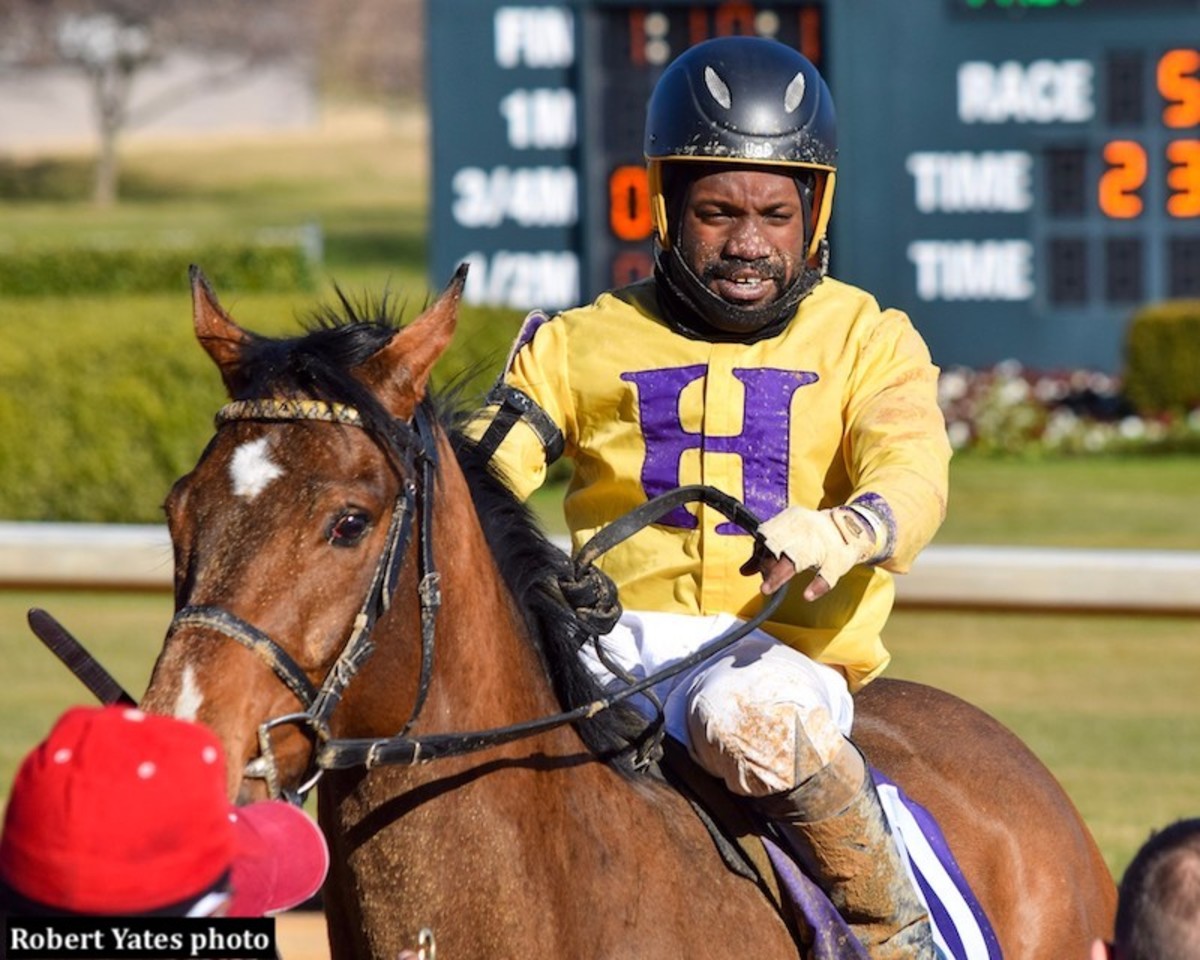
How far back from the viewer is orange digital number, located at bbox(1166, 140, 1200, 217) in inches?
531

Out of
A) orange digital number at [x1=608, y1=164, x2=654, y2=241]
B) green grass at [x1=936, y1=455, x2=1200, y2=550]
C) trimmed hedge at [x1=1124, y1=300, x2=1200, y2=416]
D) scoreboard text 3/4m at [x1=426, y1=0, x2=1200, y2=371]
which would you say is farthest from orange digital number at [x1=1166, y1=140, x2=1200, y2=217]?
orange digital number at [x1=608, y1=164, x2=654, y2=241]

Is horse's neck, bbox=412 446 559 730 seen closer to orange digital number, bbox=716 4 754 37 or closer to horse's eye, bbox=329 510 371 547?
horse's eye, bbox=329 510 371 547

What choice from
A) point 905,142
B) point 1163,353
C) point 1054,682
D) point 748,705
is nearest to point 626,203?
point 905,142

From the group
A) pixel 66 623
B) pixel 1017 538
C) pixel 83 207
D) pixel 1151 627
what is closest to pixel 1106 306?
pixel 1017 538

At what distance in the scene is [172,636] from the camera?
2.65m

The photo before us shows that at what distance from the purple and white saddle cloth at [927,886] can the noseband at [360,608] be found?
2.31 feet

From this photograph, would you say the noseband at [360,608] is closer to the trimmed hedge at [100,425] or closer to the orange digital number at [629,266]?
the trimmed hedge at [100,425]

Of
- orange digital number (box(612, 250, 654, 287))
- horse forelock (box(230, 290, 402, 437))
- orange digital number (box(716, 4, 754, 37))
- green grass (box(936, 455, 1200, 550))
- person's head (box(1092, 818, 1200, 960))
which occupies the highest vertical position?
orange digital number (box(716, 4, 754, 37))

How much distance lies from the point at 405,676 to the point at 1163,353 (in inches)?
481

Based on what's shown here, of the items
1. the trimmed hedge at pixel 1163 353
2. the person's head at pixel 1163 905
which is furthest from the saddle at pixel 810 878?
the trimmed hedge at pixel 1163 353

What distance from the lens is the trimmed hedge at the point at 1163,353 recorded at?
14.2 m

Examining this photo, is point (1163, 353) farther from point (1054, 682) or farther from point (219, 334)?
point (219, 334)

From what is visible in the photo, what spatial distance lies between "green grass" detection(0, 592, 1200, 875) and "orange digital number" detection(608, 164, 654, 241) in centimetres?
346

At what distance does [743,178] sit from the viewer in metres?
3.52
